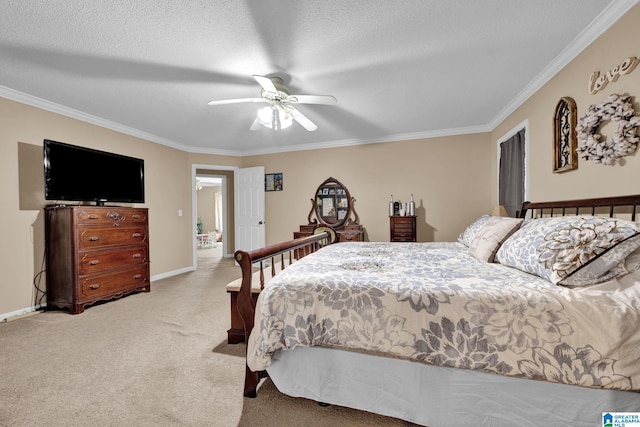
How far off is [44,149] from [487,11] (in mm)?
4259

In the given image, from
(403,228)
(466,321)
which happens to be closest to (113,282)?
(466,321)

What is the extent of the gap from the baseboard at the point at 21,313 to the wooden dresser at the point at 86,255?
95mm

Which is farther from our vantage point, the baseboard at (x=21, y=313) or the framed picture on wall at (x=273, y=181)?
the framed picture on wall at (x=273, y=181)

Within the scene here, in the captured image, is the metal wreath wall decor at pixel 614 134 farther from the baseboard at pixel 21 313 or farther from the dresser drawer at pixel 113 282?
the baseboard at pixel 21 313

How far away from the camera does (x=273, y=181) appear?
536 centimetres

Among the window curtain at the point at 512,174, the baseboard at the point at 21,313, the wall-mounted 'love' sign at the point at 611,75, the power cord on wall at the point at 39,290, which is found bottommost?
the baseboard at the point at 21,313

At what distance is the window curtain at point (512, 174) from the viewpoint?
3148mm

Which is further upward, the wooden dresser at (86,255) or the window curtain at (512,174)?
the window curtain at (512,174)

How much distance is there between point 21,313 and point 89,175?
165 cm

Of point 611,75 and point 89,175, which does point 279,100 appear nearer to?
point 611,75

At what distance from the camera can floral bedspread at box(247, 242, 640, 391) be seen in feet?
3.34
